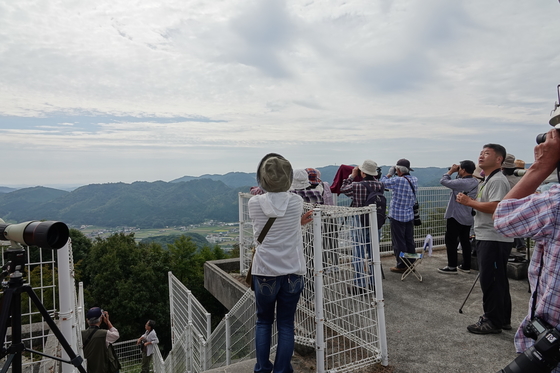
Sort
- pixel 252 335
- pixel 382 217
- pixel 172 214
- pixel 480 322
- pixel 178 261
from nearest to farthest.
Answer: pixel 480 322, pixel 252 335, pixel 382 217, pixel 178 261, pixel 172 214

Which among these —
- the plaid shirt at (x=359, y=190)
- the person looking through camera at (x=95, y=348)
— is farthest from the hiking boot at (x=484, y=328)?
the person looking through camera at (x=95, y=348)

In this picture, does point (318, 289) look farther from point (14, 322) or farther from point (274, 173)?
point (14, 322)

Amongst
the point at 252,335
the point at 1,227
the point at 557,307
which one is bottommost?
the point at 252,335

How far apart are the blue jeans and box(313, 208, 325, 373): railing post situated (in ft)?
1.11

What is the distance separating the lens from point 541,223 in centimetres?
162

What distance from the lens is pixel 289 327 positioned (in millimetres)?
2971

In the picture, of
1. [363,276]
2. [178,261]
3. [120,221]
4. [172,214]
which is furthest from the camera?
[172,214]

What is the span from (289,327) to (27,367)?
2.90 metres

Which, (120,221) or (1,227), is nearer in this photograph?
(1,227)

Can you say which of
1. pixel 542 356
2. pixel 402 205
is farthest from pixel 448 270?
pixel 542 356

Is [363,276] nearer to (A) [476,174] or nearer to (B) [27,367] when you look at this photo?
(B) [27,367]

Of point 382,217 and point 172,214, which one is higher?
point 382,217

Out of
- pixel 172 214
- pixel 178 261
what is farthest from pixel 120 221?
pixel 178 261

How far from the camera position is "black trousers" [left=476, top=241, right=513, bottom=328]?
3789mm
